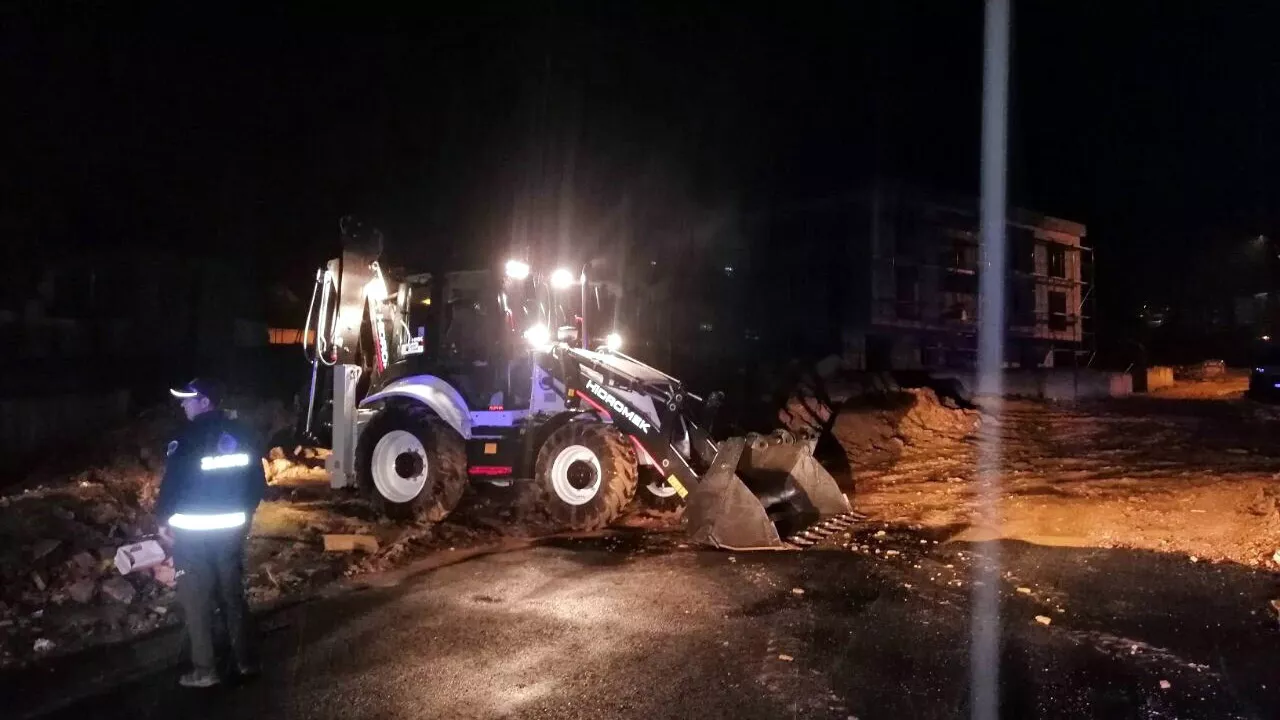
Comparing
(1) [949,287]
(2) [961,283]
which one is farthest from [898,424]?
(2) [961,283]

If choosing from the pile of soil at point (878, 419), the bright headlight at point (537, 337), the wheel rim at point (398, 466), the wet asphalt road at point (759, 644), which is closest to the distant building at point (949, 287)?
the pile of soil at point (878, 419)

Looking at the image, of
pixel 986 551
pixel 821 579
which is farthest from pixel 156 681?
pixel 986 551

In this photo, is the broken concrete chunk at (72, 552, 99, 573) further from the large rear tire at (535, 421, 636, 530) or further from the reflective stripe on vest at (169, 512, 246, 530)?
the large rear tire at (535, 421, 636, 530)

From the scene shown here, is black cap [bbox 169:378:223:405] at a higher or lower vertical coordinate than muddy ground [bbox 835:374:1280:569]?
higher

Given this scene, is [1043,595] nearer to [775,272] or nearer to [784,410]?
[784,410]

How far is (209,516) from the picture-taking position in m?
5.29

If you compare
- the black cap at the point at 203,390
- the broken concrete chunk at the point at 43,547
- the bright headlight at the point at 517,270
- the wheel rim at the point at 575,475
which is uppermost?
the bright headlight at the point at 517,270

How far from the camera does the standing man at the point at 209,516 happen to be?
5.25 metres

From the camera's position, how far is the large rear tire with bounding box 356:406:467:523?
1045cm

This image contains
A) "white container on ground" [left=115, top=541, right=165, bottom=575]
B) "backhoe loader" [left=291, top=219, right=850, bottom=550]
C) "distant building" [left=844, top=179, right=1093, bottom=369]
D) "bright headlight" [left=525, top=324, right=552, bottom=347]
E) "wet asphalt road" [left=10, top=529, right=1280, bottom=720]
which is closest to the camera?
"wet asphalt road" [left=10, top=529, right=1280, bottom=720]

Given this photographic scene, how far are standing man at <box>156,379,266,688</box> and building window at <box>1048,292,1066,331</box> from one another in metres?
38.0

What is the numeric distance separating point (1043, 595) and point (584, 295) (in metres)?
5.98

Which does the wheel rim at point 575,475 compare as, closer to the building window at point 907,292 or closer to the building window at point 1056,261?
the building window at point 907,292

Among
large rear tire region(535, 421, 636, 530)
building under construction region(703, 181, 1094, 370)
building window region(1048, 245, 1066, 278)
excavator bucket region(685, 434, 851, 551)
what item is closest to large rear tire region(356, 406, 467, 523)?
large rear tire region(535, 421, 636, 530)
